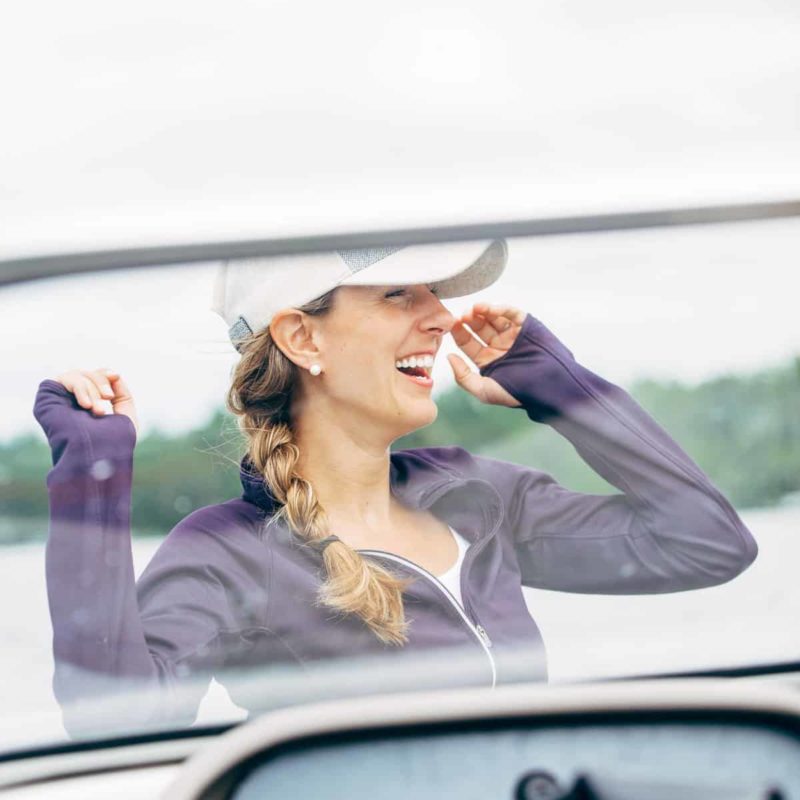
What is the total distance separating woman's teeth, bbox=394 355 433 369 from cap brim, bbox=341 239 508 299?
118 millimetres

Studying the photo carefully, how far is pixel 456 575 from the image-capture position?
2025 mm

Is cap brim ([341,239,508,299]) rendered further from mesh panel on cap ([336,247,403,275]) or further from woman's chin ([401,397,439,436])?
woman's chin ([401,397,439,436])

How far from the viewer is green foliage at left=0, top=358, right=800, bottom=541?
71.2 inches

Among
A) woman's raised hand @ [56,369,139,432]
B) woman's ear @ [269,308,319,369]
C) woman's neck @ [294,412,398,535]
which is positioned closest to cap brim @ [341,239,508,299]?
woman's ear @ [269,308,319,369]

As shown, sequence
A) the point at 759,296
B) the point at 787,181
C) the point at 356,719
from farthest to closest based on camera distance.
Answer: the point at 759,296 → the point at 787,181 → the point at 356,719

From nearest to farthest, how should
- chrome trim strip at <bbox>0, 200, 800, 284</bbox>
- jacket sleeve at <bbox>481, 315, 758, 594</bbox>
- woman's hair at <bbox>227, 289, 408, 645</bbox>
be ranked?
chrome trim strip at <bbox>0, 200, 800, 284</bbox>
woman's hair at <bbox>227, 289, 408, 645</bbox>
jacket sleeve at <bbox>481, 315, 758, 594</bbox>

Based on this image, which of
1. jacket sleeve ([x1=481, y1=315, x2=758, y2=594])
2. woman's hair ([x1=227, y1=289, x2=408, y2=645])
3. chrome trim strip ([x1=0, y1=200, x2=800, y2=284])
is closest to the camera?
chrome trim strip ([x1=0, y1=200, x2=800, y2=284])

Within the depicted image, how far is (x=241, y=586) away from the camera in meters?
1.89

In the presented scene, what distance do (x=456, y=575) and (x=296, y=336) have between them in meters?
0.53

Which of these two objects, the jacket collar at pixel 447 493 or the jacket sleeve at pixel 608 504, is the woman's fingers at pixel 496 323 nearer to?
the jacket sleeve at pixel 608 504

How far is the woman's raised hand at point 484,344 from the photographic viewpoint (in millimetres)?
1956

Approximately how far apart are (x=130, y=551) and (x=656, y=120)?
3.73 ft

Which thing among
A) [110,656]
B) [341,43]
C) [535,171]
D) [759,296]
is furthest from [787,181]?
[110,656]

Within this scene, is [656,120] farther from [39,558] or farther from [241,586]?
[39,558]
